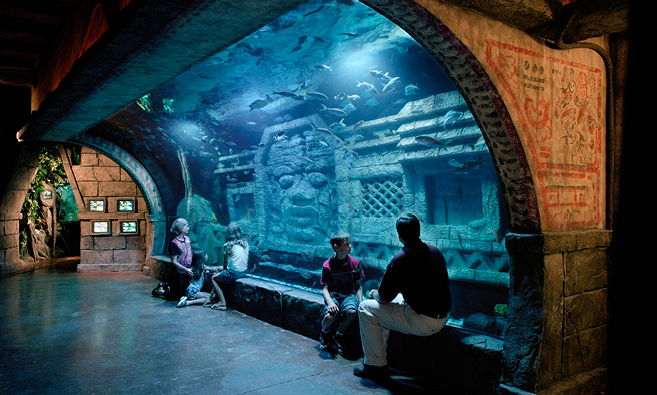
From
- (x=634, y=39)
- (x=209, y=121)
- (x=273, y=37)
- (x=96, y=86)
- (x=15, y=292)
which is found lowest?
(x=15, y=292)

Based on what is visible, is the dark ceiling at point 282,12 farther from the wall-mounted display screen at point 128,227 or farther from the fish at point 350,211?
the wall-mounted display screen at point 128,227

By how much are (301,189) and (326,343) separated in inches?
322

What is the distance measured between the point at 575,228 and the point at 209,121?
8.44 meters

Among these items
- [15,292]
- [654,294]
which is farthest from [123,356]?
[15,292]

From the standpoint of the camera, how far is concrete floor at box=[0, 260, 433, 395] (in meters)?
3.44

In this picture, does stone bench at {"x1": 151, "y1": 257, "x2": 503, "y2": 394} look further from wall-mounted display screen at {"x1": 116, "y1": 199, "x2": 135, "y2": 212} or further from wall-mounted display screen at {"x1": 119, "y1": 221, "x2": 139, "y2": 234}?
wall-mounted display screen at {"x1": 116, "y1": 199, "x2": 135, "y2": 212}

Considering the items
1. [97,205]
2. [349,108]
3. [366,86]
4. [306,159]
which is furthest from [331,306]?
[97,205]

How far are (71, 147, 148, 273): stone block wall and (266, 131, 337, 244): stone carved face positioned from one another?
3.93 metres

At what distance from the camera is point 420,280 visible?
3.31 meters

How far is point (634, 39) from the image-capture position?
122cm

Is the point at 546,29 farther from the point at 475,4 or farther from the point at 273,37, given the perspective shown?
the point at 273,37

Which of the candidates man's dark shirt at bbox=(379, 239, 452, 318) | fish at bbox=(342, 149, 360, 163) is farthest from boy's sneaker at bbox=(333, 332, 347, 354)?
fish at bbox=(342, 149, 360, 163)

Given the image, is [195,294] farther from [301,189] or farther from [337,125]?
[301,189]

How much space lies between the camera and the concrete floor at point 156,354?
344 centimetres
